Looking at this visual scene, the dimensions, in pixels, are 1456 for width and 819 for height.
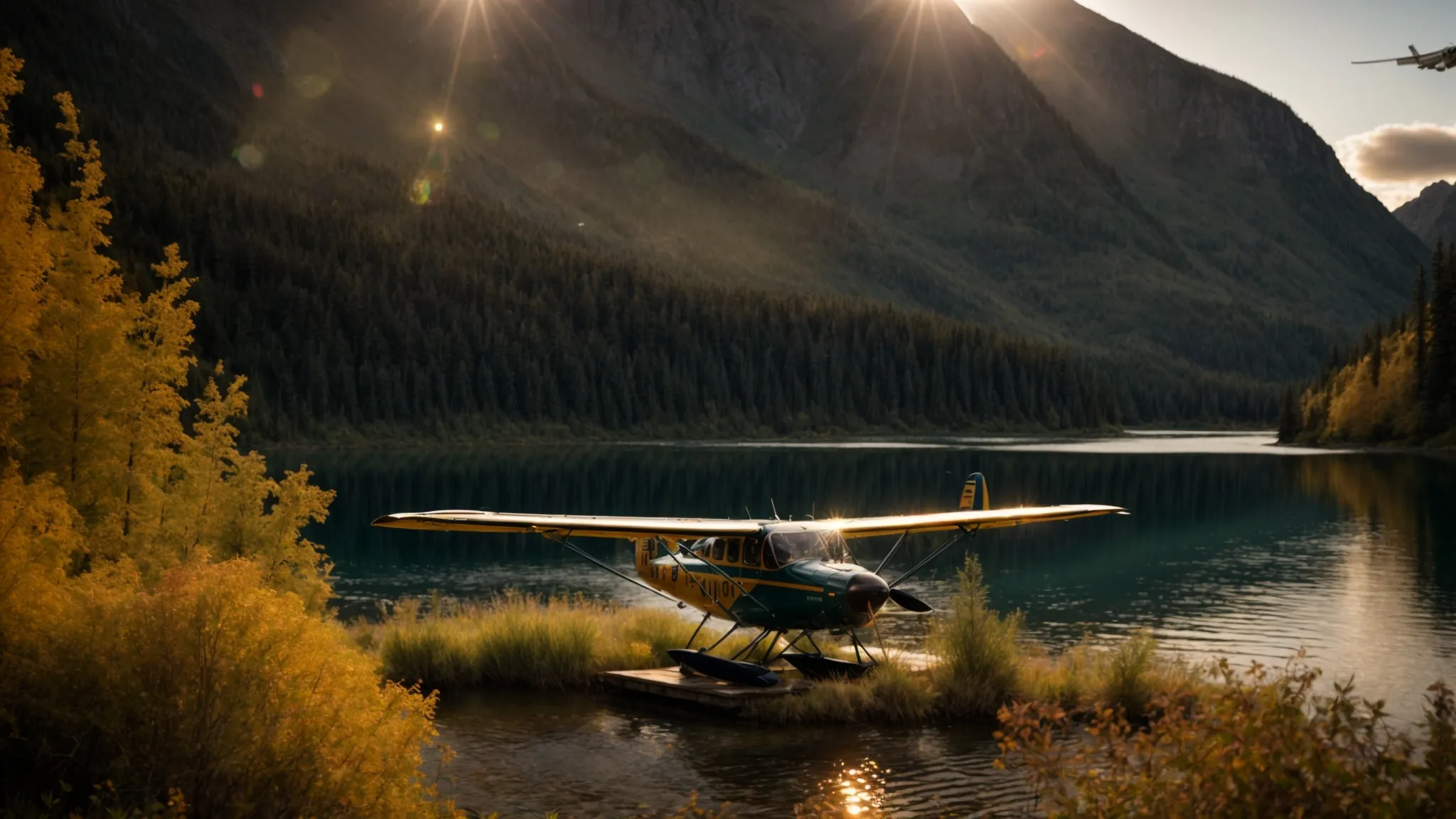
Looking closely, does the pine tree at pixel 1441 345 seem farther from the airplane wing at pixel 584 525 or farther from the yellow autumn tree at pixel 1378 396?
the airplane wing at pixel 584 525

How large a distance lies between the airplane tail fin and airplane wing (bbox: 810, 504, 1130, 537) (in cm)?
320

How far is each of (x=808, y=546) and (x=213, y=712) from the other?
13197 millimetres

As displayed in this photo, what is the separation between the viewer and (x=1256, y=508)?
70.6m

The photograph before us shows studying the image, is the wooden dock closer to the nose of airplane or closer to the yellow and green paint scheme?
the yellow and green paint scheme

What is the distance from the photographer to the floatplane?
22.0 meters

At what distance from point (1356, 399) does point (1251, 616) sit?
104m

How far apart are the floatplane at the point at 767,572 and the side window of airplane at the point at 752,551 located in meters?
0.02

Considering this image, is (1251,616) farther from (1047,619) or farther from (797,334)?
(797,334)

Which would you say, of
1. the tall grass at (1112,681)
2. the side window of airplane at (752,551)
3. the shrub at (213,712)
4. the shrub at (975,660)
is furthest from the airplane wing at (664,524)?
the shrub at (213,712)

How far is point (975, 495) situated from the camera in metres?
30.1

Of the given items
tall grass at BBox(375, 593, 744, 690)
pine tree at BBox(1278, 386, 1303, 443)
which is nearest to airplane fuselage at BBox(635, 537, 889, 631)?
tall grass at BBox(375, 593, 744, 690)

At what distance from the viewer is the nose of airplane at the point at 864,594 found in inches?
844

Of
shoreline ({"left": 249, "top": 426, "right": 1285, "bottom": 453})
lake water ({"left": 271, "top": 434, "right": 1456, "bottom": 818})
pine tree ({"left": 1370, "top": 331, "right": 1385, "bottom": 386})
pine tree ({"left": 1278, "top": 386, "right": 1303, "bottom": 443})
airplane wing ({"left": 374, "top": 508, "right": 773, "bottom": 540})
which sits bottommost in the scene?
lake water ({"left": 271, "top": 434, "right": 1456, "bottom": 818})

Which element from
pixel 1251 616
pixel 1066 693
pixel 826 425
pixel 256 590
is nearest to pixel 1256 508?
pixel 1251 616
